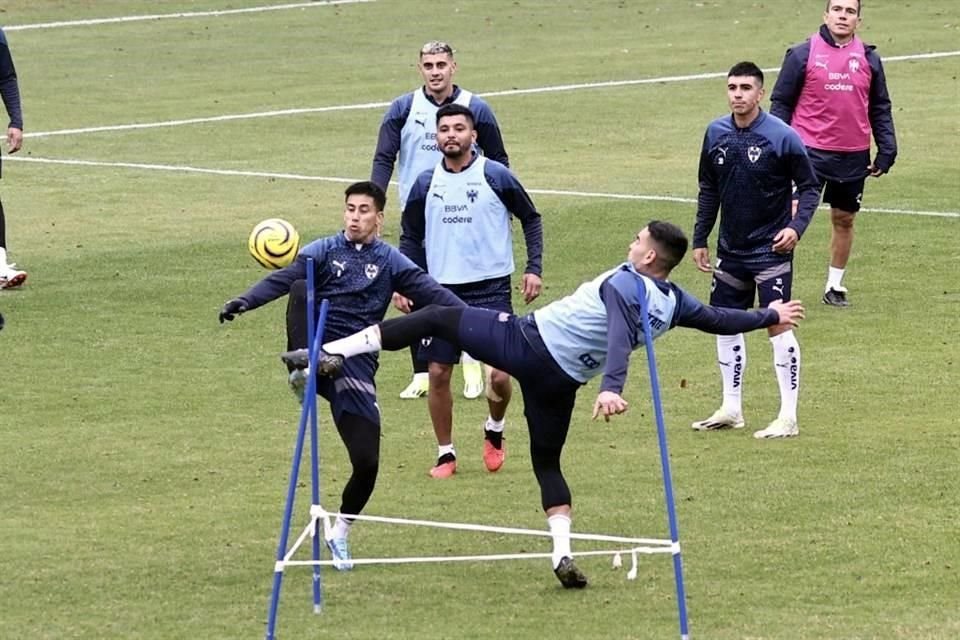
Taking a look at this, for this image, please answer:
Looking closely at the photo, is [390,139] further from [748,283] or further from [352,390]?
[352,390]

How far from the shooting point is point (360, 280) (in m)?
11.2

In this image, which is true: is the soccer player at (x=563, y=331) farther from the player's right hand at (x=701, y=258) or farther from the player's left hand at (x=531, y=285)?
the player's right hand at (x=701, y=258)

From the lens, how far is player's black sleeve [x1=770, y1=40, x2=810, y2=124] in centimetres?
1720

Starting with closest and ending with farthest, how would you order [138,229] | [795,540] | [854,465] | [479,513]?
[795,540], [479,513], [854,465], [138,229]

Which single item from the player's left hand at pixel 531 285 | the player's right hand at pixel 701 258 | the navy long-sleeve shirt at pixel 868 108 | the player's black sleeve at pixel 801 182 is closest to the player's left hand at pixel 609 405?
the player's left hand at pixel 531 285

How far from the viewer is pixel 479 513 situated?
12.0 m

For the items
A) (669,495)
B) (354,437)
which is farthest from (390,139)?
(669,495)

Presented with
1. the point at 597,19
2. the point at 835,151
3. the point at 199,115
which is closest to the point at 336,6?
the point at 597,19

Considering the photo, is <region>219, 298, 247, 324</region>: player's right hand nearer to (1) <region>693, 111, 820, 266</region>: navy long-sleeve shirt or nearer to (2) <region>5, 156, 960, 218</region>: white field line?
(1) <region>693, 111, 820, 266</region>: navy long-sleeve shirt

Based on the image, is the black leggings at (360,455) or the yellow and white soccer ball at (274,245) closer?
the black leggings at (360,455)

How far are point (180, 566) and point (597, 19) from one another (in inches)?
1152

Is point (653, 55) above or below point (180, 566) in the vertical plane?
below

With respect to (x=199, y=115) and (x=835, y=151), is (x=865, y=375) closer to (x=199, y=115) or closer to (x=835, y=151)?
(x=835, y=151)

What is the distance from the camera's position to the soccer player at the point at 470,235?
13.0 m
